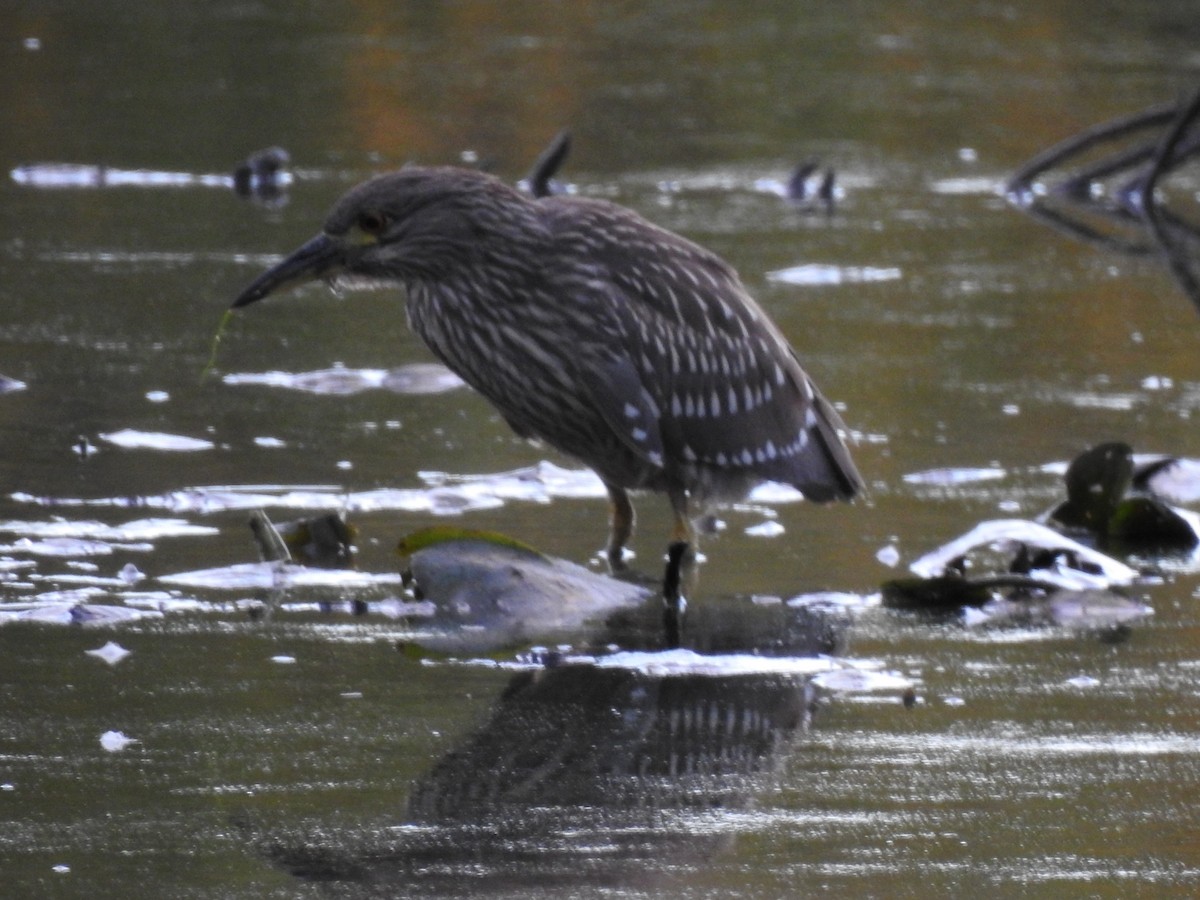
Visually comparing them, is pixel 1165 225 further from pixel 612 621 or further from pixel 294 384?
pixel 612 621

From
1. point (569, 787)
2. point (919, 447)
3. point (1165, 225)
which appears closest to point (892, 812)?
point (569, 787)

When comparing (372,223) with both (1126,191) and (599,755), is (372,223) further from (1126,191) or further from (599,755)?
(1126,191)

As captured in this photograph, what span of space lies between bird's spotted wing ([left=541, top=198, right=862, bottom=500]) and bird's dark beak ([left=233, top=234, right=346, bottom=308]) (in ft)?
1.75

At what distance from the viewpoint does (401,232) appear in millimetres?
5496

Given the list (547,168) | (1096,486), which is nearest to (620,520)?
(1096,486)

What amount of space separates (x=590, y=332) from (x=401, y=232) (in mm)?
512

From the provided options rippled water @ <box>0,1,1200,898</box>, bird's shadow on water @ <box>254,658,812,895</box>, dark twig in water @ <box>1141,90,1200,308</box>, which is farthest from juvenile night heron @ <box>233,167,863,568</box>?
dark twig in water @ <box>1141,90,1200,308</box>

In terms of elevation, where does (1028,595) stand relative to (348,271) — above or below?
below

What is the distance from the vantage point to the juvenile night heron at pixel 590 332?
17.8ft

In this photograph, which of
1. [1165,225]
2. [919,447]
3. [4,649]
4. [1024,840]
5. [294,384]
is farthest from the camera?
[1165,225]

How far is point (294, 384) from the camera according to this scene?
730 centimetres

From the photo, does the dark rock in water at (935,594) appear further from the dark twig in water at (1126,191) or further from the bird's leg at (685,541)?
the dark twig in water at (1126,191)

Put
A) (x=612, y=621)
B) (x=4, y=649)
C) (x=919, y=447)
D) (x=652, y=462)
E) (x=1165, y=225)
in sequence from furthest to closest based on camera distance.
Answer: (x=1165, y=225)
(x=919, y=447)
(x=652, y=462)
(x=612, y=621)
(x=4, y=649)

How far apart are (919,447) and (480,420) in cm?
132
